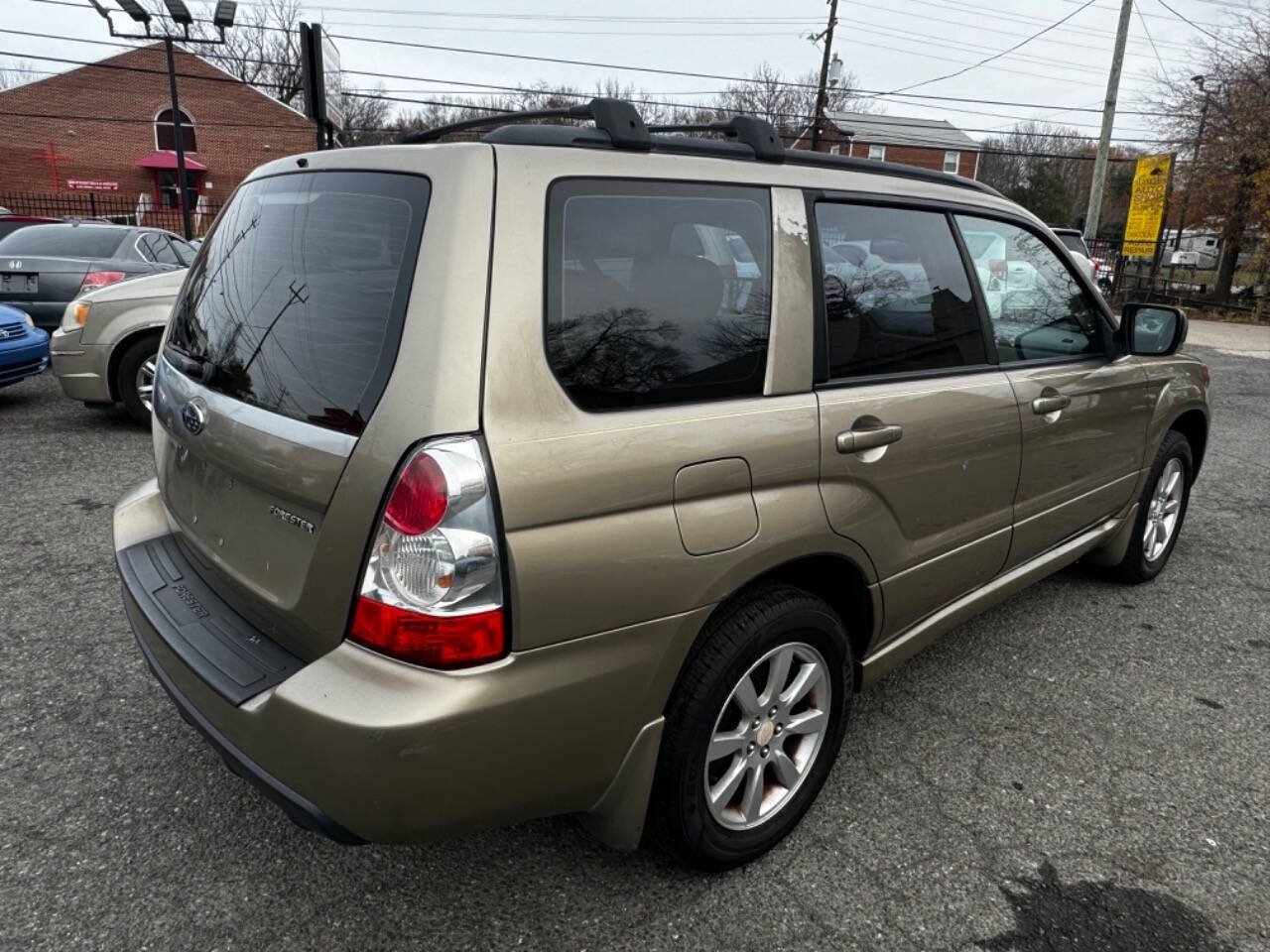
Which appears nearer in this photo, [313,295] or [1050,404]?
[313,295]

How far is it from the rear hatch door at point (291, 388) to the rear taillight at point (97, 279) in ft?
22.0

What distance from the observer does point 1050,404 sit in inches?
116

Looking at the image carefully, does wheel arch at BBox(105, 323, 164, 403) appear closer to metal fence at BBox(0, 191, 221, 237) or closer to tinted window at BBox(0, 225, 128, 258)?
tinted window at BBox(0, 225, 128, 258)

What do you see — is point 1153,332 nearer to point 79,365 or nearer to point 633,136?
point 633,136

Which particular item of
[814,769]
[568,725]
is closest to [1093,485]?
[814,769]

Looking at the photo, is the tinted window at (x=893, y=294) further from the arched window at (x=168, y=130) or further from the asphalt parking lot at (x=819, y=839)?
the arched window at (x=168, y=130)

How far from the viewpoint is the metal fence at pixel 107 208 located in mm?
28094

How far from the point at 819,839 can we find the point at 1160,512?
2.86 metres

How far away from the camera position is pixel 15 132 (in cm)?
3425

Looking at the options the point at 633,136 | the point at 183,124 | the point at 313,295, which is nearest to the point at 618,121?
the point at 633,136

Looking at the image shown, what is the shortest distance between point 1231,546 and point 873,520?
3727 mm

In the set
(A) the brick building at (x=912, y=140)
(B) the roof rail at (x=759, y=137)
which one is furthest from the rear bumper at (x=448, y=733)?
(A) the brick building at (x=912, y=140)

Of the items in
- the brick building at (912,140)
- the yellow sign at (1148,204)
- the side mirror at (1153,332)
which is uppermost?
the brick building at (912,140)

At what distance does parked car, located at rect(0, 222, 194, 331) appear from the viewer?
25.3 feet
